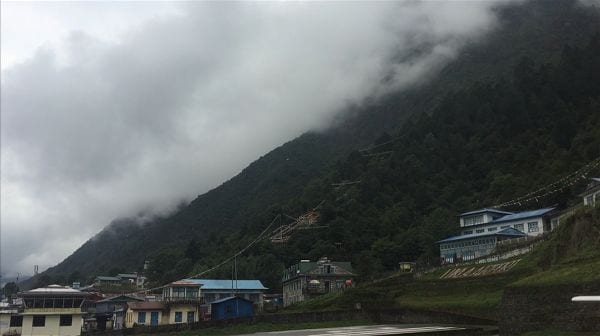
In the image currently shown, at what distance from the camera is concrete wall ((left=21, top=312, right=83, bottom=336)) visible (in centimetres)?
4763

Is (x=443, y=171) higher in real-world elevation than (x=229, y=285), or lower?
higher

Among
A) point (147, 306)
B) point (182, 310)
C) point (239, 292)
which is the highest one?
point (239, 292)

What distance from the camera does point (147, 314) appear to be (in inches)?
2130

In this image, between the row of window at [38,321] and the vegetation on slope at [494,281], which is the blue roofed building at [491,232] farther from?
the row of window at [38,321]

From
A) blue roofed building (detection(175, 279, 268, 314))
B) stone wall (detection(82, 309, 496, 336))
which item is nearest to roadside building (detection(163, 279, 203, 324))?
stone wall (detection(82, 309, 496, 336))

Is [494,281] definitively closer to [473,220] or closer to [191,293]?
[473,220]

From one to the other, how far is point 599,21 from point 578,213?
130 meters

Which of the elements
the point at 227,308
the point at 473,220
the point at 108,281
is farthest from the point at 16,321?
the point at 108,281

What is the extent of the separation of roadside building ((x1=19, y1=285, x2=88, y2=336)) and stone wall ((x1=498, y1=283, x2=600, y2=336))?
3871 cm

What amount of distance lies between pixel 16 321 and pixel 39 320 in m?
2.14

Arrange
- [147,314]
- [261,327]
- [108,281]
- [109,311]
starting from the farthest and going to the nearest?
[108,281]
[109,311]
[147,314]
[261,327]

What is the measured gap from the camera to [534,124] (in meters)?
85.9

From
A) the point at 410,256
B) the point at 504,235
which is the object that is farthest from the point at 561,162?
the point at 410,256

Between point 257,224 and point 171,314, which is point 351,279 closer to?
point 171,314
